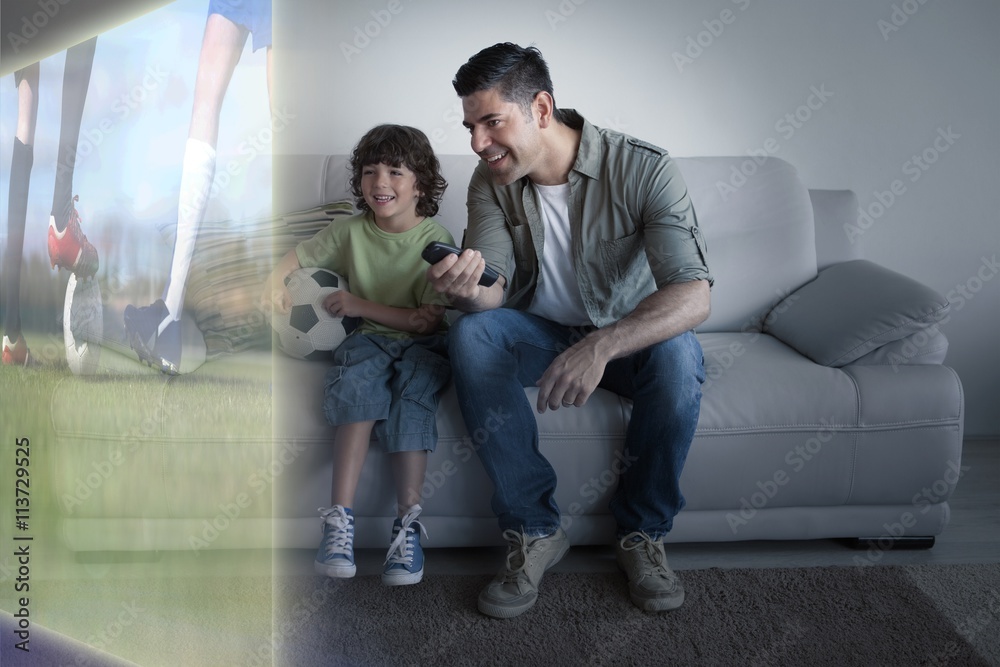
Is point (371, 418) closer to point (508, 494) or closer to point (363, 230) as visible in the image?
point (508, 494)

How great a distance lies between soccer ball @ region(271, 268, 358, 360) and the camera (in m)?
1.55

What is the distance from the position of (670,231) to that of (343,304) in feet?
2.01

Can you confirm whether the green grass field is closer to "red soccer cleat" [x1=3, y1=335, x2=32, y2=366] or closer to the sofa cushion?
"red soccer cleat" [x1=3, y1=335, x2=32, y2=366]

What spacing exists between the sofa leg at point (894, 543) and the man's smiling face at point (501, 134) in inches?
37.3

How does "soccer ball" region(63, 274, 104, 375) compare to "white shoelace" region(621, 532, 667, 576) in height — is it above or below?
above

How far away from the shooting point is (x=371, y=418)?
1.42 metres

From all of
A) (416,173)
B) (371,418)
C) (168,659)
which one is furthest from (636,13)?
(168,659)

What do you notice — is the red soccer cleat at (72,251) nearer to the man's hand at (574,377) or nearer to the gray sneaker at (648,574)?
the man's hand at (574,377)

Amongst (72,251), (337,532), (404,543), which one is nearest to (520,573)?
(404,543)

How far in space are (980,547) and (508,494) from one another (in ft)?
3.11

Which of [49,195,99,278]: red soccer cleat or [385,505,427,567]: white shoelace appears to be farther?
[385,505,427,567]: white shoelace

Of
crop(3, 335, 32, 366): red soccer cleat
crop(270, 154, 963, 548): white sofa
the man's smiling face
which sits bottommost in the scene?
crop(270, 154, 963, 548): white sofa

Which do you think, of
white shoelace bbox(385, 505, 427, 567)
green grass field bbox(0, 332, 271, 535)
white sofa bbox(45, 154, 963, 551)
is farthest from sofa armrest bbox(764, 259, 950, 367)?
green grass field bbox(0, 332, 271, 535)

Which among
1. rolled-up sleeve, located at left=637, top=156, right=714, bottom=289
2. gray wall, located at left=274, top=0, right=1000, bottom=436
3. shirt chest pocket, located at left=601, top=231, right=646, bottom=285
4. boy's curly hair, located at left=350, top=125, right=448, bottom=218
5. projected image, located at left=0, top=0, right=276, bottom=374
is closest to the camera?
projected image, located at left=0, top=0, right=276, bottom=374
